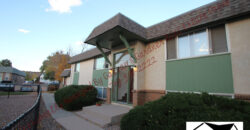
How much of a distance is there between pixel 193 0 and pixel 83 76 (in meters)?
11.9

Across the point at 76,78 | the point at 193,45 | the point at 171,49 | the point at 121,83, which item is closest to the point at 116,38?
the point at 171,49

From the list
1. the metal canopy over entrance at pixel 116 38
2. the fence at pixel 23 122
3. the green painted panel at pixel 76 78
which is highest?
the metal canopy over entrance at pixel 116 38

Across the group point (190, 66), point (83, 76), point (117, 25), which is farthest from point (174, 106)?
point (83, 76)

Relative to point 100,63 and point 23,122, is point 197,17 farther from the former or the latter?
point 100,63

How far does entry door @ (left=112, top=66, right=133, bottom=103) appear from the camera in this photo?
23.7 feet

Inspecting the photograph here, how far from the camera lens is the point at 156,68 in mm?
6082

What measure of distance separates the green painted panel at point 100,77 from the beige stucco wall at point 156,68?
3.71m

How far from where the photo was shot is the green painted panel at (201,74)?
400cm

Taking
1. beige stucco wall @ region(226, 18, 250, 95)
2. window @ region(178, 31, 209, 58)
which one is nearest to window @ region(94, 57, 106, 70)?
window @ region(178, 31, 209, 58)

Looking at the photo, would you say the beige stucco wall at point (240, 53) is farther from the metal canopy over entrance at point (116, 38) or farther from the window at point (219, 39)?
the metal canopy over entrance at point (116, 38)

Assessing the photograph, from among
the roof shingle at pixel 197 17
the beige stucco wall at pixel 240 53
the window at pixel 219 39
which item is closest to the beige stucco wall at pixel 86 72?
the roof shingle at pixel 197 17

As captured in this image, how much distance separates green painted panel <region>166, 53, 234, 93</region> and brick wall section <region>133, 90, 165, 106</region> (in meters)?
0.74

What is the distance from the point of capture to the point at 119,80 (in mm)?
7902

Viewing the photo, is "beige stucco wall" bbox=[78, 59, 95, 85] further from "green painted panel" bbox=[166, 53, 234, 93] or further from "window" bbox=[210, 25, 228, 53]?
"window" bbox=[210, 25, 228, 53]
